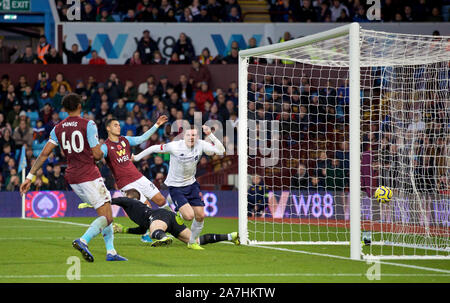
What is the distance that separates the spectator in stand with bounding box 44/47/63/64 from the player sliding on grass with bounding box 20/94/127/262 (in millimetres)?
14922

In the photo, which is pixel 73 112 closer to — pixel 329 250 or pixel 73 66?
pixel 329 250

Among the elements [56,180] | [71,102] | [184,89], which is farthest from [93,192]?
[184,89]

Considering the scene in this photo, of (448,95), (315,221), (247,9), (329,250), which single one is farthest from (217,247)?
(247,9)

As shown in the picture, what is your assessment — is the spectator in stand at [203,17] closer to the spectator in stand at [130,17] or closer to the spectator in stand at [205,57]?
the spectator in stand at [205,57]

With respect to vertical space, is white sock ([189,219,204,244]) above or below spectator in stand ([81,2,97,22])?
below

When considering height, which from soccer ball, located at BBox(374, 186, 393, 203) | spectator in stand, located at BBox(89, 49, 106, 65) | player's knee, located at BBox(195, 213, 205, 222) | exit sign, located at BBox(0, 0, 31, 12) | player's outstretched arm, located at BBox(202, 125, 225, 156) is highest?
exit sign, located at BBox(0, 0, 31, 12)

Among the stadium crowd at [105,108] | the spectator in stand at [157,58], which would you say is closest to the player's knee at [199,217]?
the stadium crowd at [105,108]

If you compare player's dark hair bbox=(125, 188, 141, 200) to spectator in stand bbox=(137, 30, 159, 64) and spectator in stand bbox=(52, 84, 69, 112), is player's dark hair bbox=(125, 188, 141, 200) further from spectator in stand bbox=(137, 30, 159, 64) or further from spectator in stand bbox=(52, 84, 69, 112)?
spectator in stand bbox=(137, 30, 159, 64)

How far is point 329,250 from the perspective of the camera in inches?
446

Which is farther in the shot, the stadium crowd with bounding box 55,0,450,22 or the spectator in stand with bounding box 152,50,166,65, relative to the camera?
the stadium crowd with bounding box 55,0,450,22

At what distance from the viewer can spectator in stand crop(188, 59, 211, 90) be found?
77.2ft

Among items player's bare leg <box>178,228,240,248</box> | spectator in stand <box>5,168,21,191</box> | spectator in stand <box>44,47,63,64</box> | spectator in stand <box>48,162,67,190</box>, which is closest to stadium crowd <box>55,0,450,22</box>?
spectator in stand <box>44,47,63,64</box>

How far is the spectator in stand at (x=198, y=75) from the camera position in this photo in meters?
23.5

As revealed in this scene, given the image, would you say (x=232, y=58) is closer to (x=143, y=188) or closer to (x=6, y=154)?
(x=6, y=154)
